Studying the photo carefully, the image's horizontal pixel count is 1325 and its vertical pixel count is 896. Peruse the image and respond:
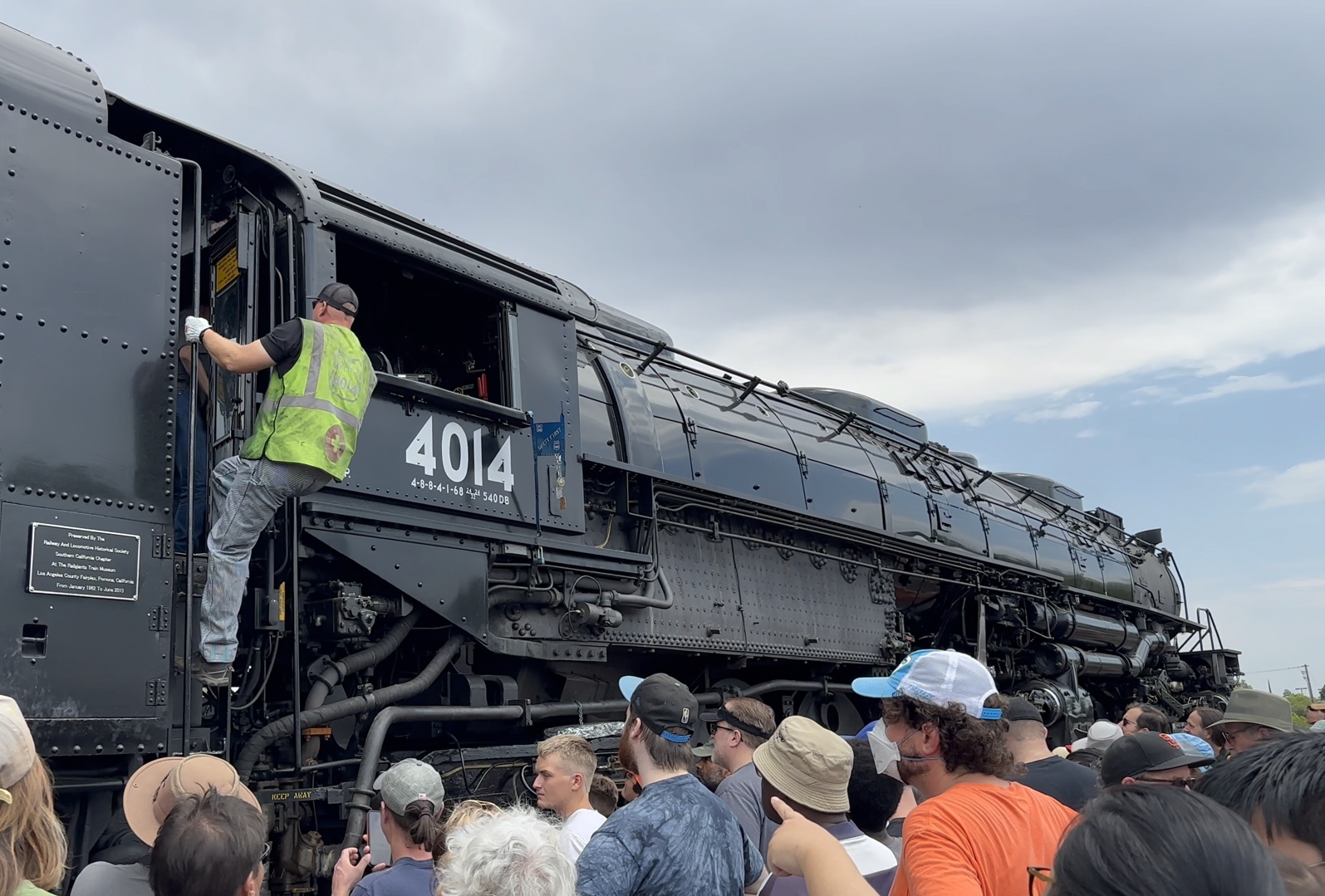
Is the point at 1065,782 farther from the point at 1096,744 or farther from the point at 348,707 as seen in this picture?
the point at 348,707

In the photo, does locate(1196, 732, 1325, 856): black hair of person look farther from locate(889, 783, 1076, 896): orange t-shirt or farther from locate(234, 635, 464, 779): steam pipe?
locate(234, 635, 464, 779): steam pipe

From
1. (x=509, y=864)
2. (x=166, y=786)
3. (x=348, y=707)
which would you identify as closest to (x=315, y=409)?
(x=348, y=707)

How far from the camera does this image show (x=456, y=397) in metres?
5.30

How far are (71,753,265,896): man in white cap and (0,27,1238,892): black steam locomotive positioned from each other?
0.97 m

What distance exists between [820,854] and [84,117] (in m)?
3.77

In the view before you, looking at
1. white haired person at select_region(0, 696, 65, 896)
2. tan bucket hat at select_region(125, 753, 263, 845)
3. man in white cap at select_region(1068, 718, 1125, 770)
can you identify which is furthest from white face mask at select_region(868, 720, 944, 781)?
man in white cap at select_region(1068, 718, 1125, 770)

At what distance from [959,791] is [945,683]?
0.27 m

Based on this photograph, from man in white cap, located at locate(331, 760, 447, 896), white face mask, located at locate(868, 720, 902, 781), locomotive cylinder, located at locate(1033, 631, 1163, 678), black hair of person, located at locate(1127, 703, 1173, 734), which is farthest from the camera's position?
locomotive cylinder, located at locate(1033, 631, 1163, 678)

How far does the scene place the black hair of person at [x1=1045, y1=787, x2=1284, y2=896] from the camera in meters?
1.28

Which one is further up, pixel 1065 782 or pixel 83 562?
pixel 83 562

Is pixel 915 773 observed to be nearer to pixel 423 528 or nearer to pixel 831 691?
pixel 423 528

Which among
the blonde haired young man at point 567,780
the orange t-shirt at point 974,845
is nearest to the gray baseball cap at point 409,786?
the blonde haired young man at point 567,780

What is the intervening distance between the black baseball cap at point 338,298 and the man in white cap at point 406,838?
2.01m

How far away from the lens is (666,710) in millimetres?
2812
